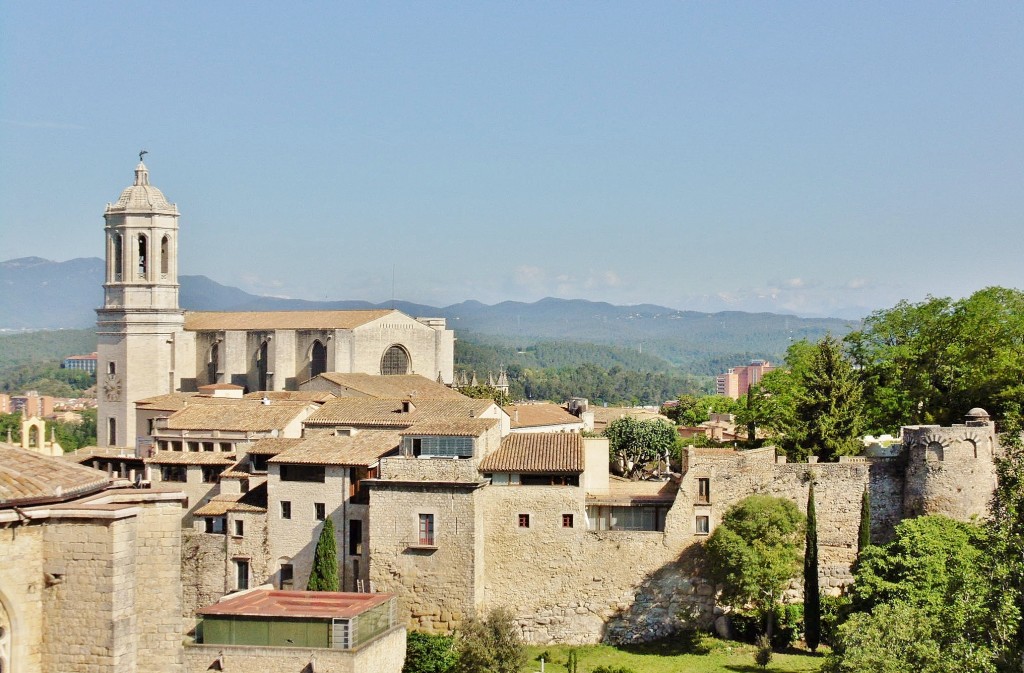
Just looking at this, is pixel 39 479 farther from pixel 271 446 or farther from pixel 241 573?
pixel 271 446

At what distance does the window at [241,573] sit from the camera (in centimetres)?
3831

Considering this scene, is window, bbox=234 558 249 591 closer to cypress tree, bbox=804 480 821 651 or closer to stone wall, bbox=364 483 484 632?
stone wall, bbox=364 483 484 632

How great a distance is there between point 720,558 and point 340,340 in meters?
34.2

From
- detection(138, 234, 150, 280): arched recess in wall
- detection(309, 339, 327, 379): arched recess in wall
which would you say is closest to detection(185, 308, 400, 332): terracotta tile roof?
detection(309, 339, 327, 379): arched recess in wall

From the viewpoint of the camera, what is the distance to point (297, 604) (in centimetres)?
A: 3384

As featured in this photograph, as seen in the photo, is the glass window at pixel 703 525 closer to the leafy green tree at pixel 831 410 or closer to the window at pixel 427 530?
the leafy green tree at pixel 831 410

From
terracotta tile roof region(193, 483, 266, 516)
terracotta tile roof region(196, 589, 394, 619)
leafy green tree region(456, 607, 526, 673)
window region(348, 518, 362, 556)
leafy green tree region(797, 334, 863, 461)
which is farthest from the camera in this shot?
leafy green tree region(797, 334, 863, 461)

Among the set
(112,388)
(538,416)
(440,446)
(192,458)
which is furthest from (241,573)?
(112,388)

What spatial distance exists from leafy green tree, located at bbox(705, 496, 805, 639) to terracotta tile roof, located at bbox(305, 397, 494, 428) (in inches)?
402

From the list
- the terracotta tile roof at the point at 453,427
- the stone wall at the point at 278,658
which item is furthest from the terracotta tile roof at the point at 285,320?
the stone wall at the point at 278,658

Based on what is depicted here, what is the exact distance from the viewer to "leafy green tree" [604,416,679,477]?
177 ft

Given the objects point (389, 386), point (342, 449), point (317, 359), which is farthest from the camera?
point (317, 359)

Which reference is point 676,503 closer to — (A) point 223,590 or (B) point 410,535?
(B) point 410,535

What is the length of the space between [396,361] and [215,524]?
29678 mm
